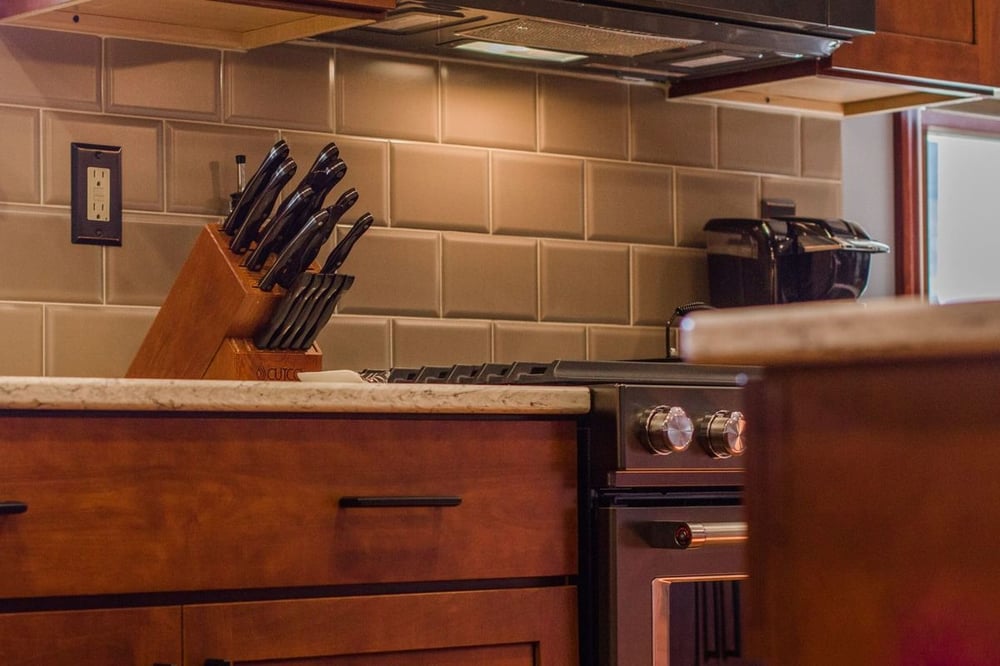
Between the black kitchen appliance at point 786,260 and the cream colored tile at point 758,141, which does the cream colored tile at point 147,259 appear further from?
the cream colored tile at point 758,141

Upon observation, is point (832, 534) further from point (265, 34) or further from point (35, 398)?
point (265, 34)

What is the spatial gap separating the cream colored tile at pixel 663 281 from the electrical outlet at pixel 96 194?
0.92 m

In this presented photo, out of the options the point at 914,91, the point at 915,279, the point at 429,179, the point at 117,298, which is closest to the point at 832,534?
the point at 117,298

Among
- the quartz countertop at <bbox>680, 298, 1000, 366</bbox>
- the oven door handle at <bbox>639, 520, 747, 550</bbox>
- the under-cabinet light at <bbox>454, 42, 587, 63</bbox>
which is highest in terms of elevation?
the under-cabinet light at <bbox>454, 42, 587, 63</bbox>

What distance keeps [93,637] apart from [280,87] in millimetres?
1037

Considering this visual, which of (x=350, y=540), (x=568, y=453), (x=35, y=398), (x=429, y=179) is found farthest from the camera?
(x=429, y=179)

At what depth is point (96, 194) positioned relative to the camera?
83.9 inches

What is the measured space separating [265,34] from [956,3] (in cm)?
123

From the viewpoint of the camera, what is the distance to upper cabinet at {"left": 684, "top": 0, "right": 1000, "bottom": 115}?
253 cm

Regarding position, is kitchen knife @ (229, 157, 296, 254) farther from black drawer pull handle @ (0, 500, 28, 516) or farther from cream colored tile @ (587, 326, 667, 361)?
cream colored tile @ (587, 326, 667, 361)

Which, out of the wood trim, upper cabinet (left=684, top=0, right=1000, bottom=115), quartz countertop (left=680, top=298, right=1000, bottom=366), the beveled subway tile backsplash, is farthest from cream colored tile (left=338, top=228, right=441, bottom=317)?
quartz countertop (left=680, top=298, right=1000, bottom=366)

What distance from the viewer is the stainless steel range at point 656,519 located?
184cm

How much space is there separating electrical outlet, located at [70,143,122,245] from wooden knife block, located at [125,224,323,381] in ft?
0.56

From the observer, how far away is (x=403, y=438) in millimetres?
1714
